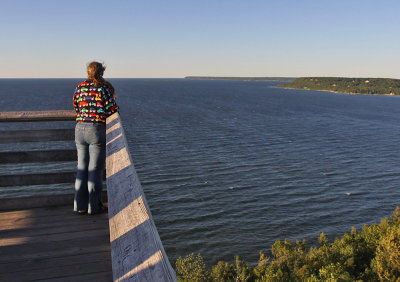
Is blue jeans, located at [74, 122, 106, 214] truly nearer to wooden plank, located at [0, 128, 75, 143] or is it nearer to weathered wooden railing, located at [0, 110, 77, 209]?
weathered wooden railing, located at [0, 110, 77, 209]

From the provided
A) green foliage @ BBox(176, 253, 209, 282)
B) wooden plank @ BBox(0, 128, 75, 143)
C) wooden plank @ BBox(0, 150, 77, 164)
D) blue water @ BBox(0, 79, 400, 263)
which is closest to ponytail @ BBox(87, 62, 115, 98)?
wooden plank @ BBox(0, 128, 75, 143)

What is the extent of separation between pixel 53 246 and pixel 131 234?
2153 millimetres

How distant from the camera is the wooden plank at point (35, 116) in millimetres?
4676

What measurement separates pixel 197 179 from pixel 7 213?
85.4ft

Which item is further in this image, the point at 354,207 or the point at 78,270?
the point at 354,207

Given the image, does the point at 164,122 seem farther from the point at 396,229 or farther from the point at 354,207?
the point at 396,229

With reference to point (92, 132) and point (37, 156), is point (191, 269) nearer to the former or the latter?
point (37, 156)

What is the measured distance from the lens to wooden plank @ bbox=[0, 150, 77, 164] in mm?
4617

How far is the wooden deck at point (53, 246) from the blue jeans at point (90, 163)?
0.21 m

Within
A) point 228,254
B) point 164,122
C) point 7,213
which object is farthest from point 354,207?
point 164,122

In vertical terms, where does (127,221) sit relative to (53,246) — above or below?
above

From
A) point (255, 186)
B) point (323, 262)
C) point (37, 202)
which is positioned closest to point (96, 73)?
point (37, 202)

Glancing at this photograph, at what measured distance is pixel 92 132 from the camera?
4141 mm

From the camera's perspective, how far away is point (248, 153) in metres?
40.0
